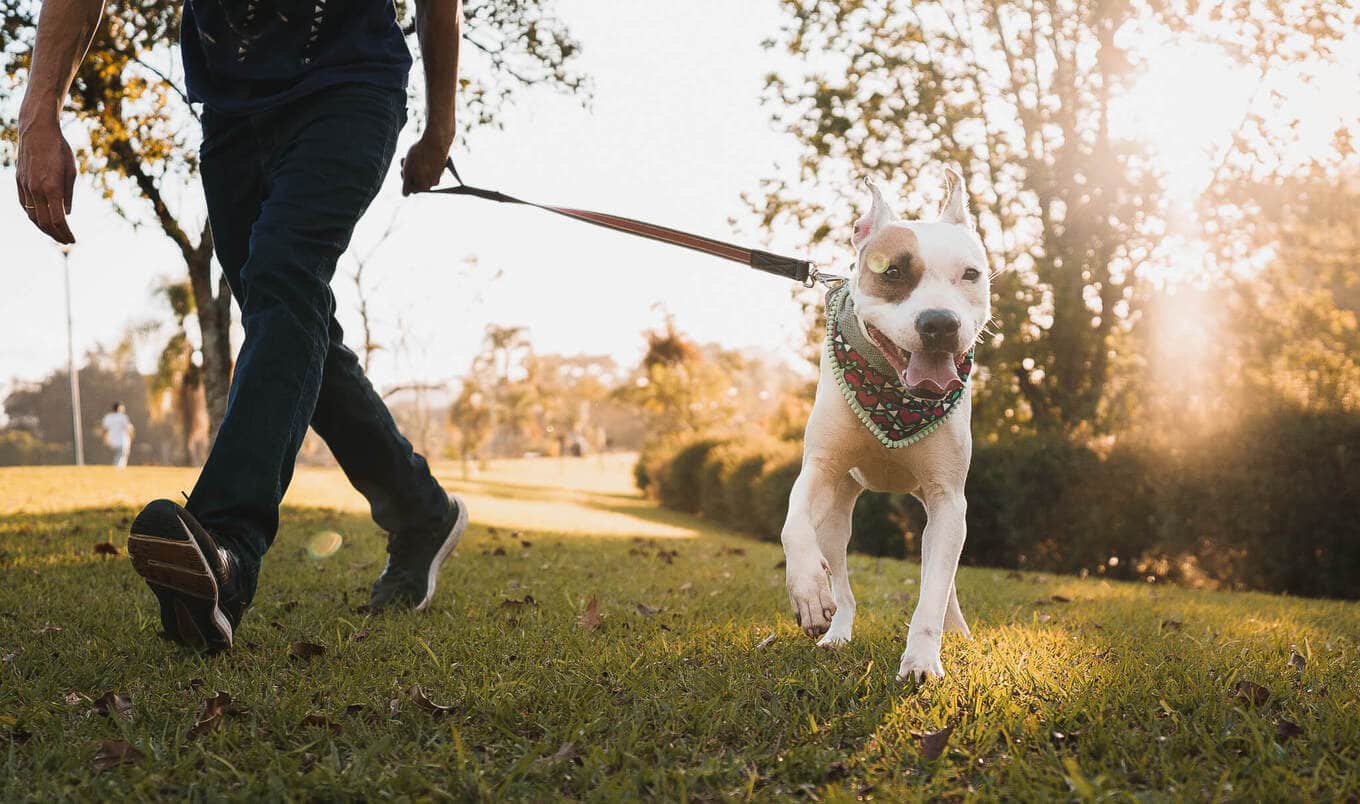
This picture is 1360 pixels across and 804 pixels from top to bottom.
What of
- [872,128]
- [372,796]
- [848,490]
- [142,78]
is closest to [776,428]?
[872,128]

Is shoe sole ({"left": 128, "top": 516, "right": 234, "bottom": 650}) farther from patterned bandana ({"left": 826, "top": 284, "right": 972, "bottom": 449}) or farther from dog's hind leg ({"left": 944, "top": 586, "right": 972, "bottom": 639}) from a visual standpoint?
dog's hind leg ({"left": 944, "top": 586, "right": 972, "bottom": 639})

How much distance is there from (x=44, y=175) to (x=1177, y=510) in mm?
10955

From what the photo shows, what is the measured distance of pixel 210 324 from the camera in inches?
551

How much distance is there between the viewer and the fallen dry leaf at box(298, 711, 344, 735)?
2285mm

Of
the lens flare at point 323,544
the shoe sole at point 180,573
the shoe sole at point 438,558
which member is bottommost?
the lens flare at point 323,544

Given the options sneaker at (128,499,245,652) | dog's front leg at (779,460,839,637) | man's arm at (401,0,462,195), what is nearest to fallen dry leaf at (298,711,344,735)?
sneaker at (128,499,245,652)

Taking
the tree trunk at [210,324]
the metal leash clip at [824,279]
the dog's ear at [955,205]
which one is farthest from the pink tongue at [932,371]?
the tree trunk at [210,324]

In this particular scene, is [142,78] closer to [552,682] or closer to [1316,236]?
[552,682]

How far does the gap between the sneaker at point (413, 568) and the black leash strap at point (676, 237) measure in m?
1.34

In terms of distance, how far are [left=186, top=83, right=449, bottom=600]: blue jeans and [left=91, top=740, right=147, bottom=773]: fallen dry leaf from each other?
27.1 inches

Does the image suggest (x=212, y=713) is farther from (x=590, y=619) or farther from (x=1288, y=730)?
(x=1288, y=730)

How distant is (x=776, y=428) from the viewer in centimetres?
2716

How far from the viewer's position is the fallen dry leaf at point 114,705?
2355 millimetres

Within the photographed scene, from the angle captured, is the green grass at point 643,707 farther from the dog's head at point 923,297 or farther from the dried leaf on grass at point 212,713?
the dog's head at point 923,297
